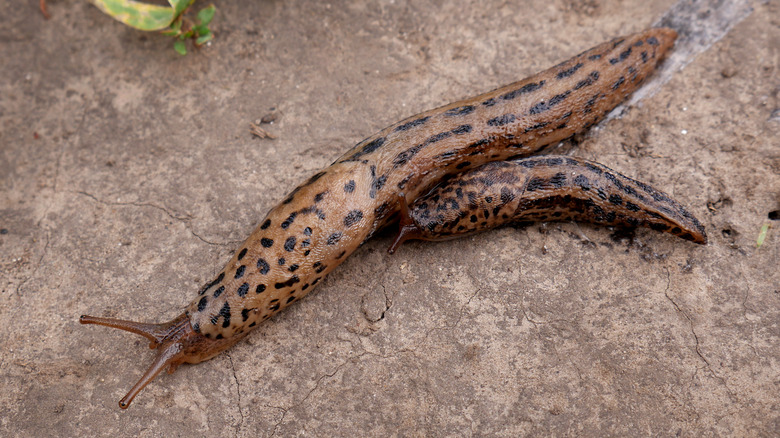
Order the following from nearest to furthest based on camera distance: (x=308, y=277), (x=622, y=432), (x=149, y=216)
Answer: (x=622, y=432), (x=308, y=277), (x=149, y=216)

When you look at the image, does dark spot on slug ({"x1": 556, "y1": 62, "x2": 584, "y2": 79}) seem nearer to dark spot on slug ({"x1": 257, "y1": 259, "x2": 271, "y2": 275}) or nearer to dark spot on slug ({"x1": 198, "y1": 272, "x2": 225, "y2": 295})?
dark spot on slug ({"x1": 257, "y1": 259, "x2": 271, "y2": 275})

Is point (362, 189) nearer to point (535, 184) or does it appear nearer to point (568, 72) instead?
point (535, 184)

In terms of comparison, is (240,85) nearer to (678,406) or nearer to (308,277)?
(308,277)

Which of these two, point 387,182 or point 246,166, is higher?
point 387,182

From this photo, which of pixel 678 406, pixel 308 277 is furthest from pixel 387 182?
pixel 678 406

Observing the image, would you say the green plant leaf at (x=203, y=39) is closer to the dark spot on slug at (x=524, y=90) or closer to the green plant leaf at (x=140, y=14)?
the green plant leaf at (x=140, y=14)

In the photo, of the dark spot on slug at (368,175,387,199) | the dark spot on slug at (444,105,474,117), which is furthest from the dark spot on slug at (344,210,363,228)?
the dark spot on slug at (444,105,474,117)

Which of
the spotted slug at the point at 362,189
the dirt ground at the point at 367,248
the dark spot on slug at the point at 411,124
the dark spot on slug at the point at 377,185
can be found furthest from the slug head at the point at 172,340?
the dark spot on slug at the point at 411,124

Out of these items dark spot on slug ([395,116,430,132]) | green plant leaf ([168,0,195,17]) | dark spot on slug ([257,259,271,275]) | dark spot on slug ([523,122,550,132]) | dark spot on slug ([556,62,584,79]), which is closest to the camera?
dark spot on slug ([257,259,271,275])
